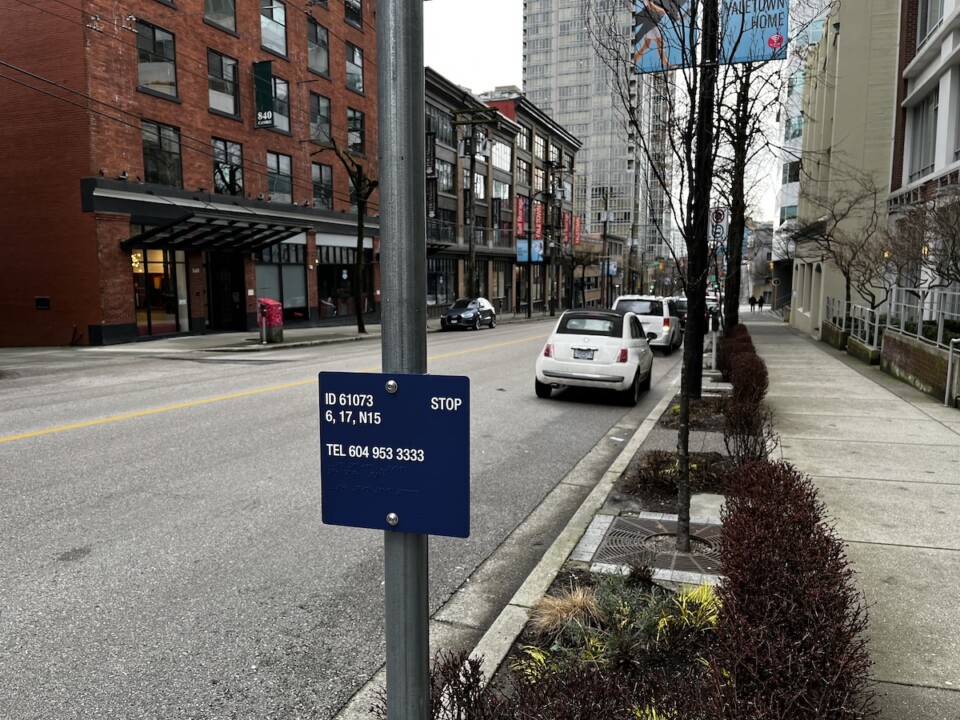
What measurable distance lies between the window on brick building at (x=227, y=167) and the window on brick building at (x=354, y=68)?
10.3 m

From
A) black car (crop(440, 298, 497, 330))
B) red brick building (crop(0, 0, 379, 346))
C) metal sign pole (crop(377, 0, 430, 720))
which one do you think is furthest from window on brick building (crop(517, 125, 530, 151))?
metal sign pole (crop(377, 0, 430, 720))

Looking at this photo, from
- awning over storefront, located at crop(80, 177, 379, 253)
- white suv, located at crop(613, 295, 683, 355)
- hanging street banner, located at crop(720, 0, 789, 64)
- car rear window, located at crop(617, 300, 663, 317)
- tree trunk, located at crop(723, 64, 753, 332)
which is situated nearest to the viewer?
hanging street banner, located at crop(720, 0, 789, 64)

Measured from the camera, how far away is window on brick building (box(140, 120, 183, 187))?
80.9 ft

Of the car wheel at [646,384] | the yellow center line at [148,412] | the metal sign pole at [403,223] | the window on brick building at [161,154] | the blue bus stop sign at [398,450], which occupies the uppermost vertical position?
the window on brick building at [161,154]

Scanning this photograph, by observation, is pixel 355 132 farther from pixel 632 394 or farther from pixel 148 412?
pixel 148 412

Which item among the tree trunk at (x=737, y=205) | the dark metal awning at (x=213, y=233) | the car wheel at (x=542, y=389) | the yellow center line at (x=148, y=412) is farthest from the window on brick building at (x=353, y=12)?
the car wheel at (x=542, y=389)

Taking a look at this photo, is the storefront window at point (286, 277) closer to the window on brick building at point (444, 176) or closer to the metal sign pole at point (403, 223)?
the window on brick building at point (444, 176)

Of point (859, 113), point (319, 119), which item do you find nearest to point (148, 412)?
point (319, 119)

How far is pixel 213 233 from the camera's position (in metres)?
25.8

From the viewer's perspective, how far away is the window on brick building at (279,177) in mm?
31188

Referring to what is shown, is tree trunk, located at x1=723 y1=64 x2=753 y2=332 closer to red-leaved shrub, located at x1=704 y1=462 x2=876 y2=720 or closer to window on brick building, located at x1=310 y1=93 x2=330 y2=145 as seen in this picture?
red-leaved shrub, located at x1=704 y1=462 x2=876 y2=720

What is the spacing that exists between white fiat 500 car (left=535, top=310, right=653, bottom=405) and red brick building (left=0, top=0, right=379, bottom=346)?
15854 mm

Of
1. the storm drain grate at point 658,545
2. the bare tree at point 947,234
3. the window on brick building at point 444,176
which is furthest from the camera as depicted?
the window on brick building at point 444,176

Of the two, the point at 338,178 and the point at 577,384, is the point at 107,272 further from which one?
the point at 577,384
